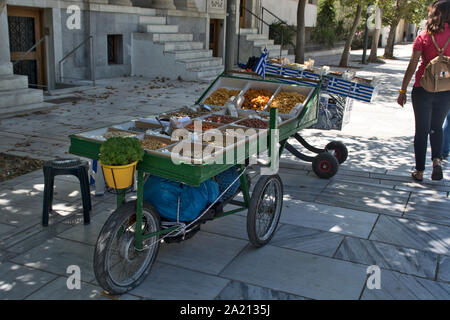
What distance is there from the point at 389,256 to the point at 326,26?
3010 centimetres

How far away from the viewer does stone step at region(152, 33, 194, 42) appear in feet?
52.6

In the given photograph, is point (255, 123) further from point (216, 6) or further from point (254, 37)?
point (254, 37)

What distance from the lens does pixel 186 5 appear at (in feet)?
61.5

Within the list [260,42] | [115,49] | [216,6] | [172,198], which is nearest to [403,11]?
[260,42]

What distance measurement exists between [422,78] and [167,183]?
391 centimetres

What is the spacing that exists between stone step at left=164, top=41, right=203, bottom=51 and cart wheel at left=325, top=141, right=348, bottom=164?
9.87 metres

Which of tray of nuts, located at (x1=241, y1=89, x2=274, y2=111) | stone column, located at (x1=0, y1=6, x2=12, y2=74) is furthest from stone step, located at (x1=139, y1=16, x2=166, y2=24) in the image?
tray of nuts, located at (x1=241, y1=89, x2=274, y2=111)

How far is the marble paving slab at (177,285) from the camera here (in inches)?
148

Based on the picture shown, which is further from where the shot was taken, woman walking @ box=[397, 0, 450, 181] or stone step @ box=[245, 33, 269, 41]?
stone step @ box=[245, 33, 269, 41]

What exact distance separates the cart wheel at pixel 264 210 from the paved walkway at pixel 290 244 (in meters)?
0.14

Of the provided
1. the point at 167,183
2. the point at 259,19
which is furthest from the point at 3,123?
the point at 259,19

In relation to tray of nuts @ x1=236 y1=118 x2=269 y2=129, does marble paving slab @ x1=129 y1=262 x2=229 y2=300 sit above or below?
below

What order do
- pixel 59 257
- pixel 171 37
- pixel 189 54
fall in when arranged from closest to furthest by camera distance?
1. pixel 59 257
2. pixel 189 54
3. pixel 171 37

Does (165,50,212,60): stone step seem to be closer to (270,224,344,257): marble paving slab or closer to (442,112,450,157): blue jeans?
(442,112,450,157): blue jeans
